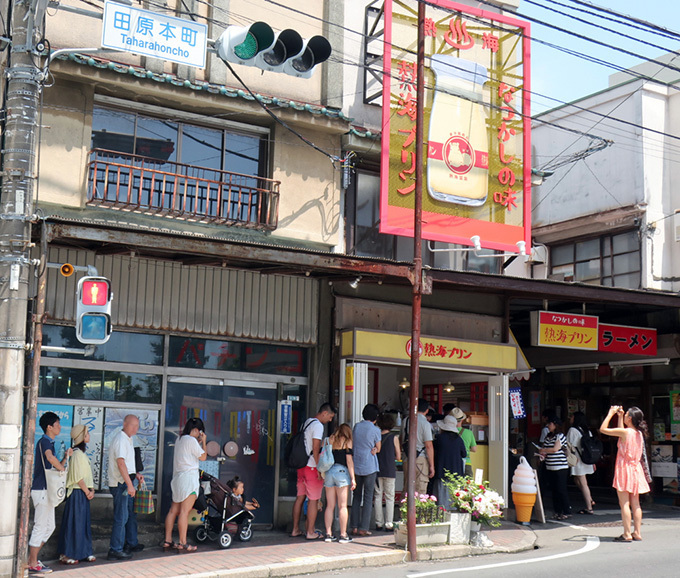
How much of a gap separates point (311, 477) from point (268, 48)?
6.68 meters

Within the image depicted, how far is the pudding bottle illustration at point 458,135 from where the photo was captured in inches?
617

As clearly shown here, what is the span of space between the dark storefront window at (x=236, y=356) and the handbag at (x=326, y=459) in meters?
2.23

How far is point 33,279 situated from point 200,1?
5.56m

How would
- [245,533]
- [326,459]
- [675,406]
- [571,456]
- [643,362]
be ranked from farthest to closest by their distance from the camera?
[675,406], [643,362], [571,456], [326,459], [245,533]

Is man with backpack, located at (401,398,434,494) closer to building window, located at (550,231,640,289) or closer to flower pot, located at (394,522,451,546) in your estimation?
flower pot, located at (394,522,451,546)

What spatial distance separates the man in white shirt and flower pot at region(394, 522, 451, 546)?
3.68m

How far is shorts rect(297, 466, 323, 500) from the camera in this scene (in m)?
12.8

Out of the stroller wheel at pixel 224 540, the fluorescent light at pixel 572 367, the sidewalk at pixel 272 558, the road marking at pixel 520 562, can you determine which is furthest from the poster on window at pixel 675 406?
the stroller wheel at pixel 224 540

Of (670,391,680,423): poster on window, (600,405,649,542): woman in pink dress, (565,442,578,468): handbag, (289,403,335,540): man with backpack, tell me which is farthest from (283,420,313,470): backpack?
(670,391,680,423): poster on window

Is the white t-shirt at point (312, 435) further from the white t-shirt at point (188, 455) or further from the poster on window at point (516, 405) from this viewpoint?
the poster on window at point (516, 405)

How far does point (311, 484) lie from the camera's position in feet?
42.2

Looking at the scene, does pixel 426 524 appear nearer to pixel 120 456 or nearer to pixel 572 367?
pixel 120 456

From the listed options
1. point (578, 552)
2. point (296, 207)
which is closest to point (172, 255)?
point (296, 207)

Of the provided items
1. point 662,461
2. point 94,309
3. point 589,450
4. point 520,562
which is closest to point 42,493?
point 94,309
